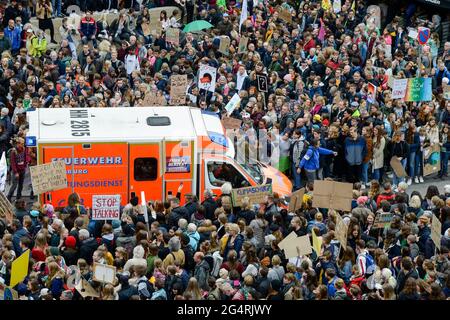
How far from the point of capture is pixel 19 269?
19.1 metres

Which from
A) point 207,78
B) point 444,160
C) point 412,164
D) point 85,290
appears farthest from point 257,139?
point 85,290

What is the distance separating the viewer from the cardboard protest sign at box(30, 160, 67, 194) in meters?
23.0

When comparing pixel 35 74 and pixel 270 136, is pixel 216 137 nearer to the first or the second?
pixel 270 136

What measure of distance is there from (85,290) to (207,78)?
1102 cm

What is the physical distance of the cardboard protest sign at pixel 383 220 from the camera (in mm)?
21766

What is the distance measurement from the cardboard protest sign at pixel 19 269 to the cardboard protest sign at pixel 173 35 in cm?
1312

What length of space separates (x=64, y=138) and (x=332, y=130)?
250 inches

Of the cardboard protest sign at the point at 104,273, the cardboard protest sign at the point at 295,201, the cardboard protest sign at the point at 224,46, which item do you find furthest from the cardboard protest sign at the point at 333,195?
the cardboard protest sign at the point at 224,46

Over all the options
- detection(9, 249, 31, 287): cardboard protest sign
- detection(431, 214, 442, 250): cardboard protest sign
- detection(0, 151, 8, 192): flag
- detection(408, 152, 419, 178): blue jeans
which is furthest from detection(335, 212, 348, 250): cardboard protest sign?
detection(408, 152, 419, 178): blue jeans

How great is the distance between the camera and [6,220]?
22.6 meters

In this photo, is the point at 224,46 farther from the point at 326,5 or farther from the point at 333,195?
the point at 333,195

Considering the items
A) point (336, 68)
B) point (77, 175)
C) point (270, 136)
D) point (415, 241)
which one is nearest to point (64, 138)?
point (77, 175)

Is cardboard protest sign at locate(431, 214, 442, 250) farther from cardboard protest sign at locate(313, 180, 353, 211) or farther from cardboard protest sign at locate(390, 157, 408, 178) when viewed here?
cardboard protest sign at locate(390, 157, 408, 178)

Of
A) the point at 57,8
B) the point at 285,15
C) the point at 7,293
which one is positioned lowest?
the point at 7,293
